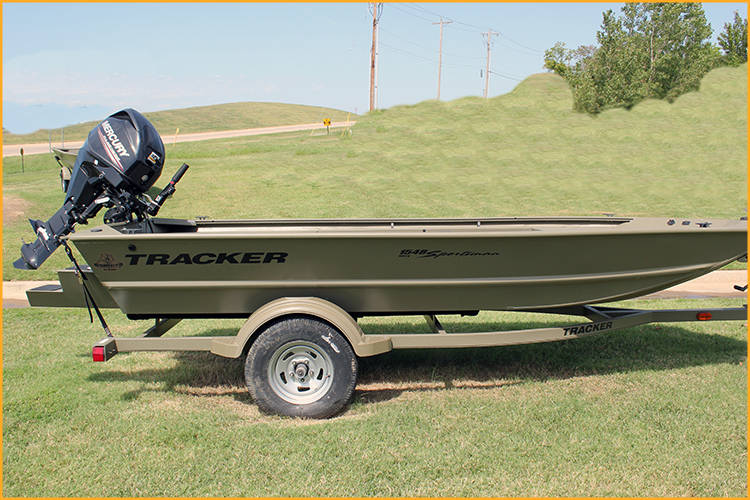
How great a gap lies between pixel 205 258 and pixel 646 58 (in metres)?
28.5

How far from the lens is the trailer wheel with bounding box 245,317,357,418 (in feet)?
12.3

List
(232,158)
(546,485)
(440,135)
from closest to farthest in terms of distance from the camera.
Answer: (546,485), (232,158), (440,135)

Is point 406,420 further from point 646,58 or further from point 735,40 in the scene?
point 735,40

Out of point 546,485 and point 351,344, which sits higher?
point 351,344

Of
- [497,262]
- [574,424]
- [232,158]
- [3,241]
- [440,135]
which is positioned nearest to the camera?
[574,424]

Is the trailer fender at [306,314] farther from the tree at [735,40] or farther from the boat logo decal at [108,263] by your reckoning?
the tree at [735,40]

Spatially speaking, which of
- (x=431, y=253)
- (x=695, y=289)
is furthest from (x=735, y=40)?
(x=431, y=253)

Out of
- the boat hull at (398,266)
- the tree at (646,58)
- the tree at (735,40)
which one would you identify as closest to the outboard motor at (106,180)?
the boat hull at (398,266)

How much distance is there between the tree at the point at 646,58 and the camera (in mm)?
24547

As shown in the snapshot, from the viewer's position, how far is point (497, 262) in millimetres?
3896

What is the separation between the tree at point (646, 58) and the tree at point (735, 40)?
0.65m

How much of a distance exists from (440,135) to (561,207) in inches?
324

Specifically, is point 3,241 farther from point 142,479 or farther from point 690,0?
point 690,0

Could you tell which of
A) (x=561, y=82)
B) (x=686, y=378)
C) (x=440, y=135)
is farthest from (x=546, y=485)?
(x=561, y=82)
